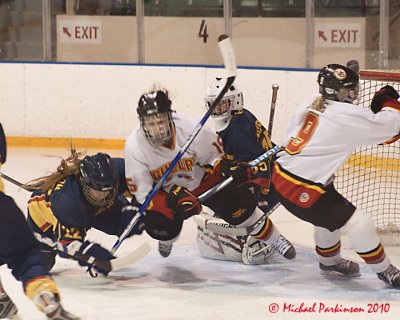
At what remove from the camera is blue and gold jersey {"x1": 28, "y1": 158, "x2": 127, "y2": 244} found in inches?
146

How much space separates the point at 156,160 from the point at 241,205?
0.44 meters

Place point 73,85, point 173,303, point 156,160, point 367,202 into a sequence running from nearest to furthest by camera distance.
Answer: point 173,303, point 156,160, point 367,202, point 73,85

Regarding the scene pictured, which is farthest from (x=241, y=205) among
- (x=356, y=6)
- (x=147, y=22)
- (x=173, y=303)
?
(x=147, y=22)

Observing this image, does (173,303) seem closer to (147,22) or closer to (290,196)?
(290,196)

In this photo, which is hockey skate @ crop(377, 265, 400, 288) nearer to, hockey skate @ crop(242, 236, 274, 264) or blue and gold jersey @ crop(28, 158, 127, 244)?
hockey skate @ crop(242, 236, 274, 264)

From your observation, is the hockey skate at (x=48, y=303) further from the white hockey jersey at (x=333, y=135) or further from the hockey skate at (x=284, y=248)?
the hockey skate at (x=284, y=248)

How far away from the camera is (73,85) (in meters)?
7.29

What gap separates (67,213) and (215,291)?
2.11 ft

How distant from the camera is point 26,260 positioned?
127 inches

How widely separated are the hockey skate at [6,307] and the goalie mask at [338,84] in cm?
139

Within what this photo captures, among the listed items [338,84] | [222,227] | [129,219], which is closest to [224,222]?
[222,227]

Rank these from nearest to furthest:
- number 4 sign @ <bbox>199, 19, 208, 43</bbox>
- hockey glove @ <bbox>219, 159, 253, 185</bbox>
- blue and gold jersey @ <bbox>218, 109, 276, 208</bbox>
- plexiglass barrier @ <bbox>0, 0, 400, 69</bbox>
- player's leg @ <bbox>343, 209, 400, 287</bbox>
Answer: player's leg @ <bbox>343, 209, 400, 287</bbox> < hockey glove @ <bbox>219, 159, 253, 185</bbox> < blue and gold jersey @ <bbox>218, 109, 276, 208</bbox> < plexiglass barrier @ <bbox>0, 0, 400, 69</bbox> < number 4 sign @ <bbox>199, 19, 208, 43</bbox>

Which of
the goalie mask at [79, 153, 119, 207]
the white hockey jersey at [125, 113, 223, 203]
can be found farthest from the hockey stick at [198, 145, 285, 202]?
the goalie mask at [79, 153, 119, 207]

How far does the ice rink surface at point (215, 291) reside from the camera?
3500mm
